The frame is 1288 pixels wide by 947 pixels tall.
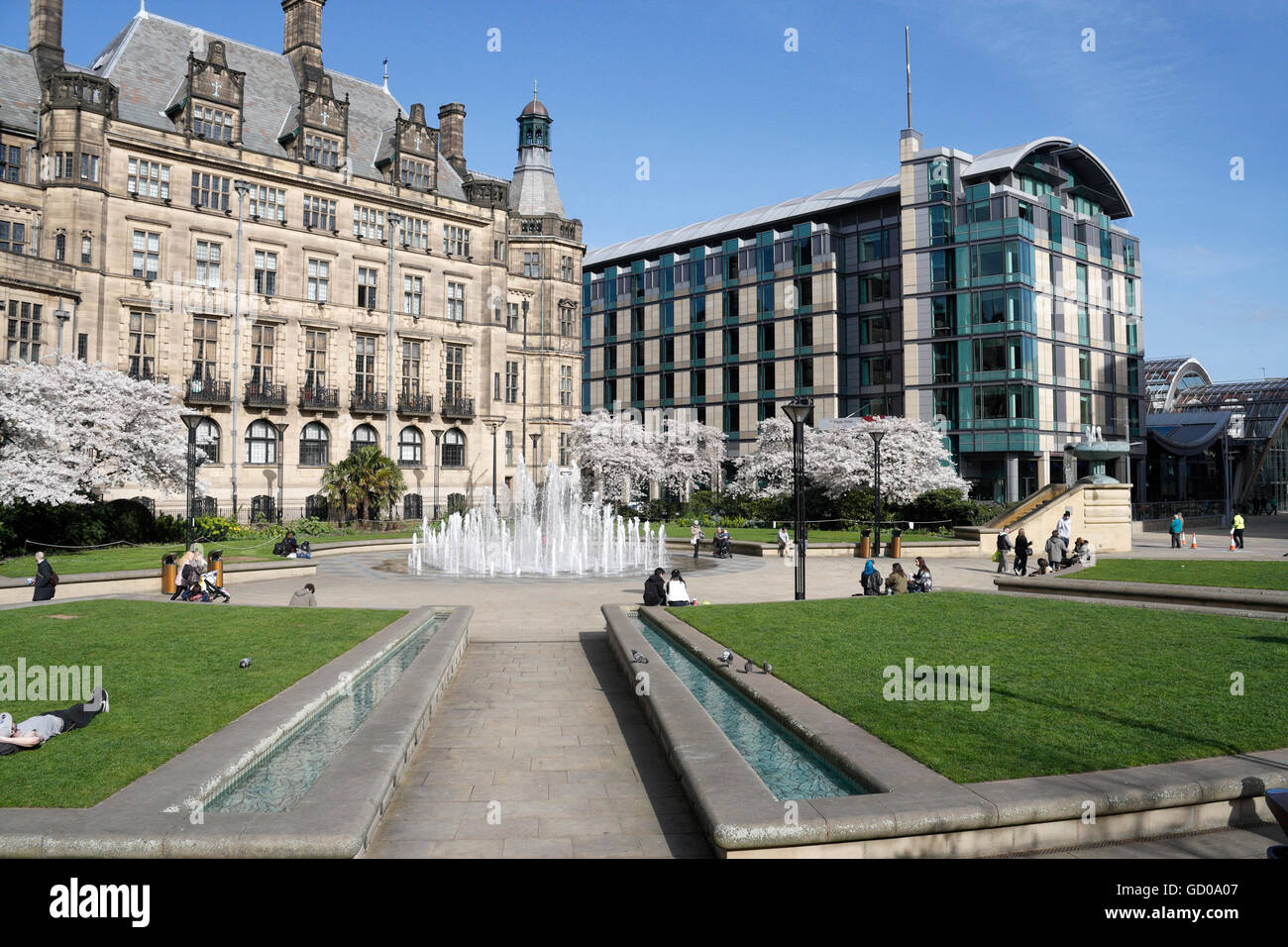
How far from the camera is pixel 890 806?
236 inches

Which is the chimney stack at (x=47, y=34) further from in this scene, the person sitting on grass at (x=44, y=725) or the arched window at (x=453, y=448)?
the person sitting on grass at (x=44, y=725)

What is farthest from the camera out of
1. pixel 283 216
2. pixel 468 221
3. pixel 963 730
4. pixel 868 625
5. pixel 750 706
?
pixel 468 221

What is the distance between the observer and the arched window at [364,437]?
2063 inches

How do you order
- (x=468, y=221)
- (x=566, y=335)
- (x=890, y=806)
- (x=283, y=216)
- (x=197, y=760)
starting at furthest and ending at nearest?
1. (x=566, y=335)
2. (x=468, y=221)
3. (x=283, y=216)
4. (x=197, y=760)
5. (x=890, y=806)

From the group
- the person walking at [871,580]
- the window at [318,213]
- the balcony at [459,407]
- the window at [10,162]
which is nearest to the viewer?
the person walking at [871,580]

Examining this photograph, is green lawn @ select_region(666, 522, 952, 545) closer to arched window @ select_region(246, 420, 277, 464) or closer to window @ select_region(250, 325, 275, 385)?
arched window @ select_region(246, 420, 277, 464)

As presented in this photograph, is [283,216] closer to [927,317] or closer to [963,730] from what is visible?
[927,317]

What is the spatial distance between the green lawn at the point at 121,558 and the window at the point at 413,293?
22.9 meters

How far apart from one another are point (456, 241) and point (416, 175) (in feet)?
15.8

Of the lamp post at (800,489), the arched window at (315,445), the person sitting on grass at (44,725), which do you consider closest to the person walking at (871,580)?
the lamp post at (800,489)

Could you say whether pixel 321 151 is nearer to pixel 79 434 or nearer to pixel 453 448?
pixel 453 448

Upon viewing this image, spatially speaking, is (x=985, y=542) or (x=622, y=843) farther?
(x=985, y=542)

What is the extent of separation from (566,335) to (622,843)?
193ft
